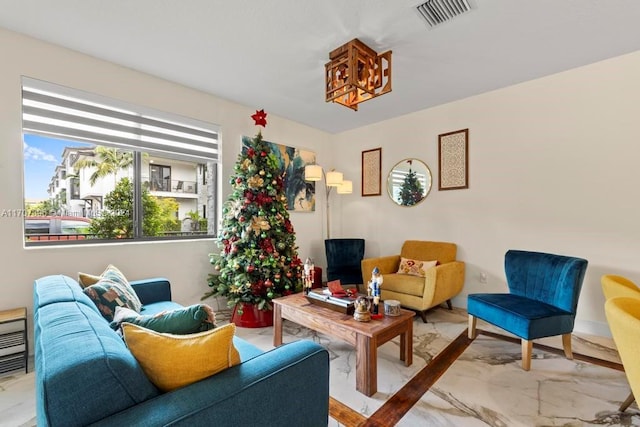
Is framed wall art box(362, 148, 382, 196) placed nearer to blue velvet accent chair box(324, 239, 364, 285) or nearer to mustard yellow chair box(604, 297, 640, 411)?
blue velvet accent chair box(324, 239, 364, 285)

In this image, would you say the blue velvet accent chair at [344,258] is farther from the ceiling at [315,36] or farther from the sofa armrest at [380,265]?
the ceiling at [315,36]

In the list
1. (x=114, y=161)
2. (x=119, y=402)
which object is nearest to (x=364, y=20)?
(x=119, y=402)

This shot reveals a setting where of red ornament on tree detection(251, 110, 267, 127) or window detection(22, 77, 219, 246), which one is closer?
window detection(22, 77, 219, 246)

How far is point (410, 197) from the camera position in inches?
165

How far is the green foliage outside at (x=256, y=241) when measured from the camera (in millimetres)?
3027

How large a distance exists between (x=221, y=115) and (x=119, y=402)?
345 cm

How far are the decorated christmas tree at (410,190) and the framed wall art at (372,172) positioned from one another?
416 mm

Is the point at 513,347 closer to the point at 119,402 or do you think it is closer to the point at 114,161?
the point at 119,402

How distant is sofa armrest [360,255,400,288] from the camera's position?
11.8 ft

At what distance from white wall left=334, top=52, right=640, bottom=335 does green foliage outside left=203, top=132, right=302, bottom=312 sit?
6.56 feet

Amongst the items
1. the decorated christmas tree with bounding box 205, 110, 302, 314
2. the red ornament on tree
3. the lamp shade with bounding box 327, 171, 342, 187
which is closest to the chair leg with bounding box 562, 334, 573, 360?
the decorated christmas tree with bounding box 205, 110, 302, 314

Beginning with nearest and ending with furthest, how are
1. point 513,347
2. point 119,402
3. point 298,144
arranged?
point 119,402 < point 513,347 < point 298,144

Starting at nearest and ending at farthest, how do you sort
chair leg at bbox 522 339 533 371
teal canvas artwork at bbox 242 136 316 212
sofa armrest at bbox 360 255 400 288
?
1. chair leg at bbox 522 339 533 371
2. sofa armrest at bbox 360 255 400 288
3. teal canvas artwork at bbox 242 136 316 212

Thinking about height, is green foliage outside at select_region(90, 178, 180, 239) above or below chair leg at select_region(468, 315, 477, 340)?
above
